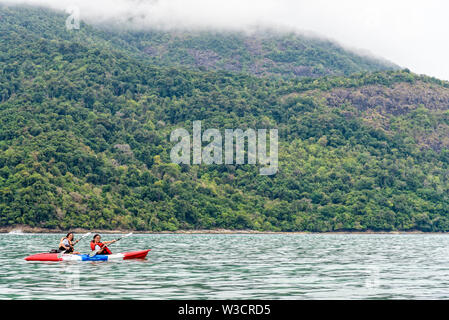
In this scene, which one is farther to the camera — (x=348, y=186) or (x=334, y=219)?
(x=348, y=186)

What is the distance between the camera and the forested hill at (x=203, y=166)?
4840 inches

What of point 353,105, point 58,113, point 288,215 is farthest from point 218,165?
point 353,105

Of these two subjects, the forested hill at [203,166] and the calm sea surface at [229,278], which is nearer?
the calm sea surface at [229,278]

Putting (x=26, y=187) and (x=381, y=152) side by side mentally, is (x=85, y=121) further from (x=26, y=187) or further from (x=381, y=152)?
(x=381, y=152)

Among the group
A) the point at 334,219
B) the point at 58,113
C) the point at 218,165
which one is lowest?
the point at 334,219

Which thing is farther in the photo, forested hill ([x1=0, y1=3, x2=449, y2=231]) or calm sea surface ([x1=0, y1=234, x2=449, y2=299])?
forested hill ([x1=0, y1=3, x2=449, y2=231])

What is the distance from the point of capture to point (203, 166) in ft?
484

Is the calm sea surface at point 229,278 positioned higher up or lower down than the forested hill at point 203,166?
lower down

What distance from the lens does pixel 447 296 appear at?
31328mm

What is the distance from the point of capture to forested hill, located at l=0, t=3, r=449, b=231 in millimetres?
122938

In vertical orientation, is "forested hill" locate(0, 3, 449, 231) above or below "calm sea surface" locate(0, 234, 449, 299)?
above

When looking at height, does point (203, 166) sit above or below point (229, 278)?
above

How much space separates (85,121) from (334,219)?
53.6m

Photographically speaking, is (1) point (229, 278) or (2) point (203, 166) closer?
(1) point (229, 278)
